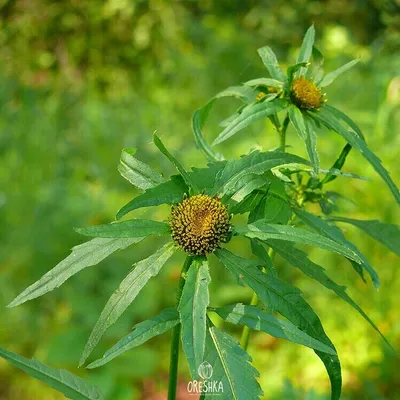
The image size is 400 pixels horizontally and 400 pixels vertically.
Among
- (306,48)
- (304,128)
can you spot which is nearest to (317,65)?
(306,48)

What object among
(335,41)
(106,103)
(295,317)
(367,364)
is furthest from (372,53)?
(295,317)

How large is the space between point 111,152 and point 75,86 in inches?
43.5

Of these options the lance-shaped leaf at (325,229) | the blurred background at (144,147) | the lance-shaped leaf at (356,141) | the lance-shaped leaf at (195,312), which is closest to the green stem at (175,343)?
the lance-shaped leaf at (195,312)

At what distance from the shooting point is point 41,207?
2584 mm

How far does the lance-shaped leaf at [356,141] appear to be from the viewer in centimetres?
86

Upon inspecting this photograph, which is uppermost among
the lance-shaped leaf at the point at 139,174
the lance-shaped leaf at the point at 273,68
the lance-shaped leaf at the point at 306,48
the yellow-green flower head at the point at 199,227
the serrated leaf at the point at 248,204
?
the lance-shaped leaf at the point at 306,48

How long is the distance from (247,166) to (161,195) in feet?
0.34

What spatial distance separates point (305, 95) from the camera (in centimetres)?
90

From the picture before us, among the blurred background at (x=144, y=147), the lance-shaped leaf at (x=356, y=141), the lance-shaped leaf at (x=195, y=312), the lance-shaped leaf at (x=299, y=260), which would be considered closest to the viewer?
the lance-shaped leaf at (x=195, y=312)

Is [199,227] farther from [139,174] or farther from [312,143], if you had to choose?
[312,143]

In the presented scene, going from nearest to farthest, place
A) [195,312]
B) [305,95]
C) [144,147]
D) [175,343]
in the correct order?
[195,312] < [175,343] < [305,95] < [144,147]

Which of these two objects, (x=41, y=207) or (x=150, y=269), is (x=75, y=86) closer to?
(x=41, y=207)

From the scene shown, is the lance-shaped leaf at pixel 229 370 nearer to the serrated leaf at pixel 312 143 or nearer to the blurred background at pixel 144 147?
the serrated leaf at pixel 312 143

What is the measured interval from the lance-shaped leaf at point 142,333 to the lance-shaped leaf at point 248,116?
24 centimetres
